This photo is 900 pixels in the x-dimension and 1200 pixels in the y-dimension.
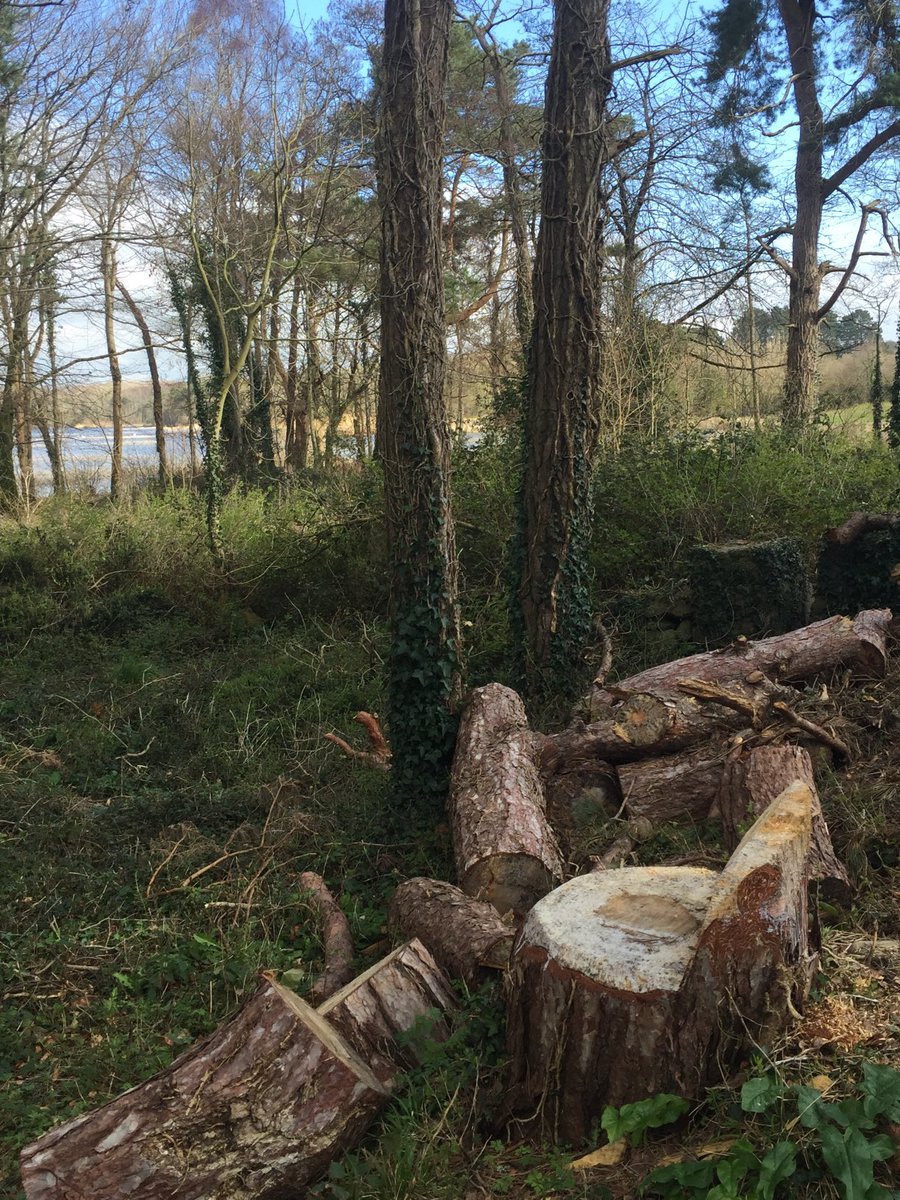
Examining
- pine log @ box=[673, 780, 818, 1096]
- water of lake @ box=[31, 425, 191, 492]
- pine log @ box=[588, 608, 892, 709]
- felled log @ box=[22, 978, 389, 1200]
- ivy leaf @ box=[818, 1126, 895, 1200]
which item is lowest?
felled log @ box=[22, 978, 389, 1200]

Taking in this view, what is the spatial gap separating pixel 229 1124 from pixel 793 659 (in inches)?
188

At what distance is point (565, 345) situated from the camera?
7.37 metres

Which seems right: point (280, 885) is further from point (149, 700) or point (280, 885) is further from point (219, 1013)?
point (149, 700)

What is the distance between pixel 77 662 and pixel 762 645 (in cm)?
727

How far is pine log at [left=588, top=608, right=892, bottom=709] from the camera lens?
245 inches

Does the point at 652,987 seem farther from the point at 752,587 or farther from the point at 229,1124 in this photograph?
the point at 752,587

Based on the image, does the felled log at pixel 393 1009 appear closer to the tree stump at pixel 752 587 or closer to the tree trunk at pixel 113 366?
the tree stump at pixel 752 587

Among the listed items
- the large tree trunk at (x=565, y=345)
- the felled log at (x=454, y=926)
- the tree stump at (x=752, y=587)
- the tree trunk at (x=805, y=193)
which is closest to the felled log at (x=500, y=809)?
the felled log at (x=454, y=926)

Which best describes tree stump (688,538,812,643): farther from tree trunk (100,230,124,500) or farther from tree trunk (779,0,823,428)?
tree trunk (100,230,124,500)

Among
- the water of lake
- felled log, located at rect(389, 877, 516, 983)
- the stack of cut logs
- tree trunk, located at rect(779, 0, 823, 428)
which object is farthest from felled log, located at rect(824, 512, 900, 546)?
the water of lake

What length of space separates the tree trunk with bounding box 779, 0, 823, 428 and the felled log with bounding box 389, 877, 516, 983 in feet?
45.3

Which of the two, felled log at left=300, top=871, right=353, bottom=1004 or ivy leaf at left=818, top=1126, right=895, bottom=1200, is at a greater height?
ivy leaf at left=818, top=1126, right=895, bottom=1200

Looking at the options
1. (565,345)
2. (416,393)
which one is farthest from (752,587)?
(416,393)

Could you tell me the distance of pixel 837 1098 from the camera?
2521 millimetres
